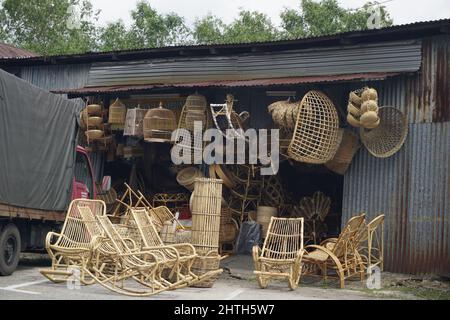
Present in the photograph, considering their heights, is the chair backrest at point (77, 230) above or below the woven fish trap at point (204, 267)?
above

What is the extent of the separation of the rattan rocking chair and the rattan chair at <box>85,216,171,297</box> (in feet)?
0.51

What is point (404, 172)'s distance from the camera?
33.9ft

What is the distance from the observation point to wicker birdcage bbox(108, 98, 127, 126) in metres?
12.9

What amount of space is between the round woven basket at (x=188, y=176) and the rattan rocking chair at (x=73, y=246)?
2.73 meters

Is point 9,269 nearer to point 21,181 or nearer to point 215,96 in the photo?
point 21,181

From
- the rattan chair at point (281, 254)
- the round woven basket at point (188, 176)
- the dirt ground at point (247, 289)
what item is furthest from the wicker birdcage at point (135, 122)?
the rattan chair at point (281, 254)

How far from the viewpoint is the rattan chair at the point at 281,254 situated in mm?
8391

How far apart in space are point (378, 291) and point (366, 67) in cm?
450

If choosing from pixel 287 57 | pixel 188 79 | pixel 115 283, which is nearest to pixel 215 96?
pixel 188 79

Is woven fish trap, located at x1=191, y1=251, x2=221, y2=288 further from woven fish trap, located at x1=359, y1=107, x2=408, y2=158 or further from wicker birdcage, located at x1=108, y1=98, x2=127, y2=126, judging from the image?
wicker birdcage, located at x1=108, y1=98, x2=127, y2=126

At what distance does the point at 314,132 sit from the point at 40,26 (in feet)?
79.2

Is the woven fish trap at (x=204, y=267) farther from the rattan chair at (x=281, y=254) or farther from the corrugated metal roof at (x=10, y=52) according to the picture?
the corrugated metal roof at (x=10, y=52)

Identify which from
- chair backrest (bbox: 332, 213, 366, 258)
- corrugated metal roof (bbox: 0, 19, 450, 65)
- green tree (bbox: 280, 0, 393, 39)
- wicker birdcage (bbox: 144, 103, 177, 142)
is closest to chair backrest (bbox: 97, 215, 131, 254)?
chair backrest (bbox: 332, 213, 366, 258)

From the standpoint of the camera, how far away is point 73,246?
895cm
